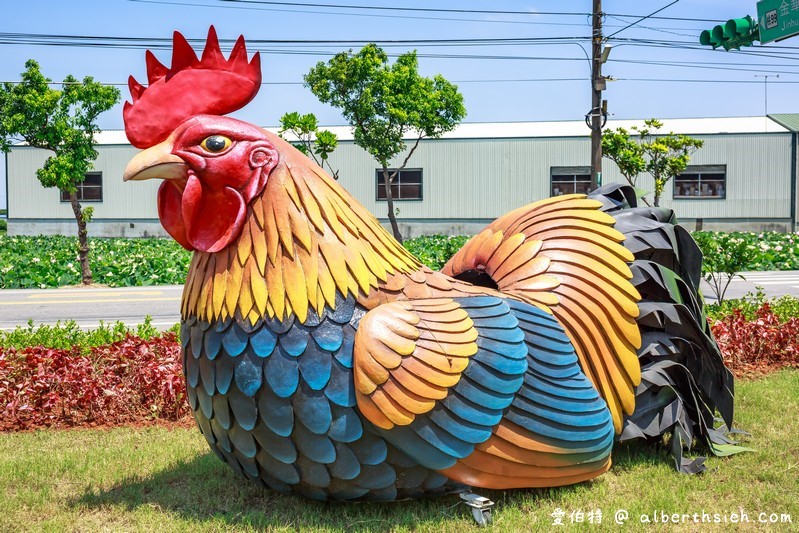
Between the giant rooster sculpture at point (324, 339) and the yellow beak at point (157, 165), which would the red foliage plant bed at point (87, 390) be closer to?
the giant rooster sculpture at point (324, 339)

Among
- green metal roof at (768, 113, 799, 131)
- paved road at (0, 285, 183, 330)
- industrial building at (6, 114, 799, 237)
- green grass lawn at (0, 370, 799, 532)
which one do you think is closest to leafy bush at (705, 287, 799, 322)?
green grass lawn at (0, 370, 799, 532)

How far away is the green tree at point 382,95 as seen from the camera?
23.1 meters

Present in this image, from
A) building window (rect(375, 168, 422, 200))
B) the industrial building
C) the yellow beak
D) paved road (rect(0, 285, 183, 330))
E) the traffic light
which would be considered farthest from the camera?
building window (rect(375, 168, 422, 200))

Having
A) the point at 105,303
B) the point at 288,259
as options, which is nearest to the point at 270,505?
the point at 288,259

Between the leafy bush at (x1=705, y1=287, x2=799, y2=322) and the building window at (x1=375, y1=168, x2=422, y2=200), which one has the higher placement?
the building window at (x1=375, y1=168, x2=422, y2=200)

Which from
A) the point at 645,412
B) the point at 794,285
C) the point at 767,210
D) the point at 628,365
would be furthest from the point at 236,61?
the point at 767,210

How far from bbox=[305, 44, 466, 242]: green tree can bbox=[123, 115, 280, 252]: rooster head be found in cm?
2012

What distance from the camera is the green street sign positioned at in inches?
476

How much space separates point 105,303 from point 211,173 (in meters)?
12.4

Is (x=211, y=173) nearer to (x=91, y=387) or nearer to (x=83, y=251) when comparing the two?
(x=91, y=387)

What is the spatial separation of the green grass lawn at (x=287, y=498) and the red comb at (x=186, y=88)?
1868mm

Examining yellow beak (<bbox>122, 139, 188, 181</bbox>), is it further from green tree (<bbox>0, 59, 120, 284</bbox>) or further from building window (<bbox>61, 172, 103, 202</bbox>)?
building window (<bbox>61, 172, 103, 202</bbox>)

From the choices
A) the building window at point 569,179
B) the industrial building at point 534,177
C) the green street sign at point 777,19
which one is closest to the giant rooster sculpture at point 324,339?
the green street sign at point 777,19

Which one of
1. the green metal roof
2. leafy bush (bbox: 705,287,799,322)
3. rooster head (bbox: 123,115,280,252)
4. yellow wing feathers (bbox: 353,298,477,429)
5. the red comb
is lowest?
leafy bush (bbox: 705,287,799,322)
